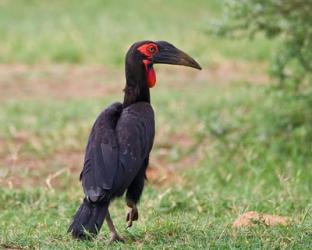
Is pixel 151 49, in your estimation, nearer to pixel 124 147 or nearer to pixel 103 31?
pixel 124 147

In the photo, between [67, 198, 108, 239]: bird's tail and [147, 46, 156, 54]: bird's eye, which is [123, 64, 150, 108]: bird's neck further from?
[67, 198, 108, 239]: bird's tail

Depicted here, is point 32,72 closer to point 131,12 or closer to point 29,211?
point 131,12

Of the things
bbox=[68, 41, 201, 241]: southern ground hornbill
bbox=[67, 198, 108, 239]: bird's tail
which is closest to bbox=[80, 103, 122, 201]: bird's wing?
bbox=[68, 41, 201, 241]: southern ground hornbill

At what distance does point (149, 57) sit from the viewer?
248 inches

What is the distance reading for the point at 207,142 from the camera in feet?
36.3

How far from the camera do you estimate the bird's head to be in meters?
6.27

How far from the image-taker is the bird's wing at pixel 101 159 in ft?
18.4

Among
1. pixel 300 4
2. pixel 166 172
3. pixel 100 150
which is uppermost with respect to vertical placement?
pixel 300 4

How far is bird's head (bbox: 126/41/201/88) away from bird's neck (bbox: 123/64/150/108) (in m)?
0.03

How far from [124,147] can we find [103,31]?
44.8 feet

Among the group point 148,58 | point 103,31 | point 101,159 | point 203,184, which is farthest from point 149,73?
point 103,31

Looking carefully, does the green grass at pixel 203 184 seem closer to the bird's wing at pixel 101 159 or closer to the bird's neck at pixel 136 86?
the bird's wing at pixel 101 159

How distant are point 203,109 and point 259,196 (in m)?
4.75

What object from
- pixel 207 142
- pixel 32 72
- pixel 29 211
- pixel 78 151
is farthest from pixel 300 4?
pixel 32 72
